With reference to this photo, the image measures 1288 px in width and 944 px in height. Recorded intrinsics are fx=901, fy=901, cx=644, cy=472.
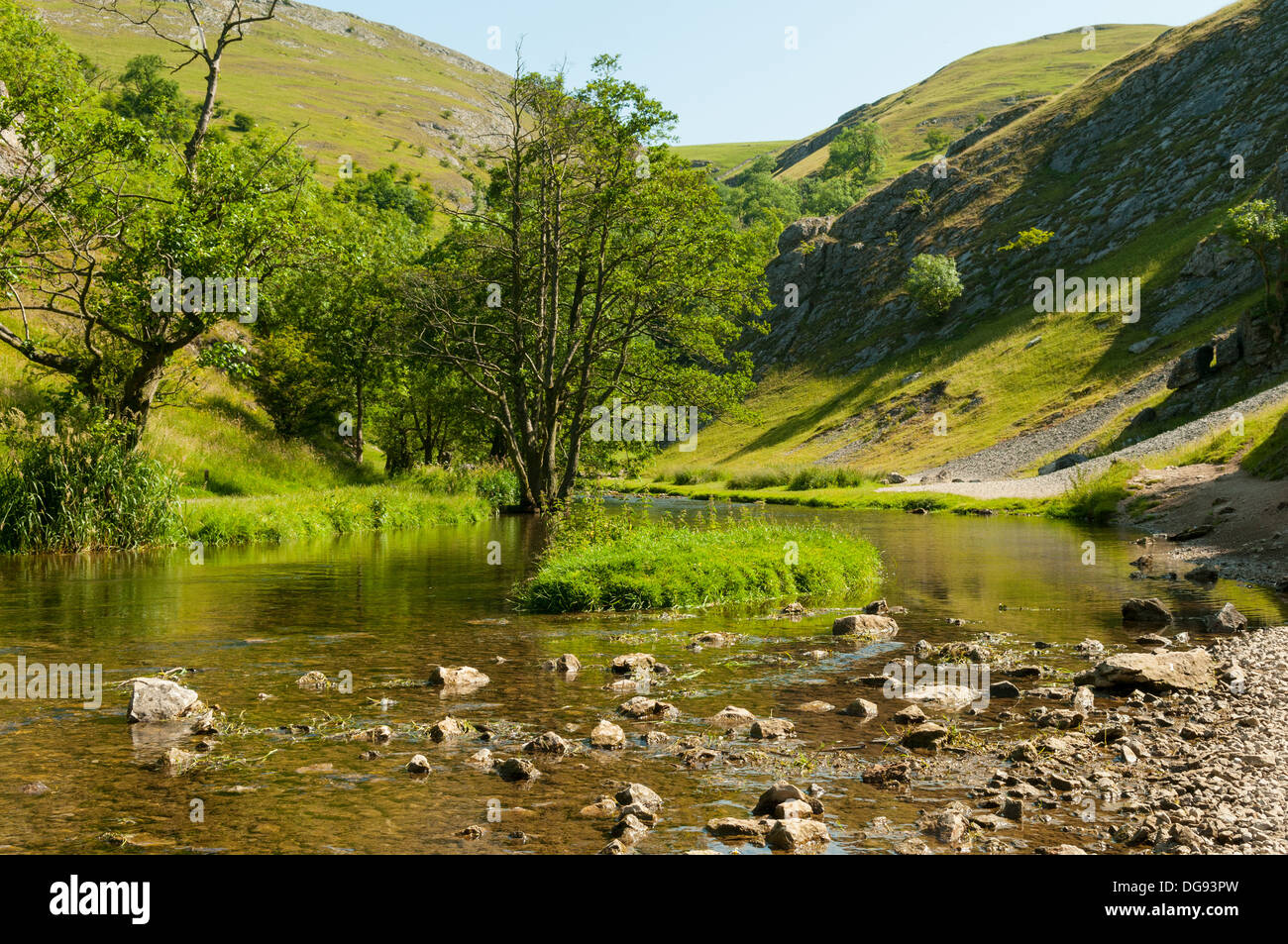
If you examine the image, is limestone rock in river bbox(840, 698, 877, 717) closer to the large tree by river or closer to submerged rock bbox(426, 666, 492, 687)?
submerged rock bbox(426, 666, 492, 687)

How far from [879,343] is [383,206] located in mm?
116508

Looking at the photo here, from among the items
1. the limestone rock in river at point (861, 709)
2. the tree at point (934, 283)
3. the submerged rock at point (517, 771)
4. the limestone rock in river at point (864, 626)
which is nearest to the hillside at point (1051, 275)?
the tree at point (934, 283)

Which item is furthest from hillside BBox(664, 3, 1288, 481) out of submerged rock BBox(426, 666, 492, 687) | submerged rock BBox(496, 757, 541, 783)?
submerged rock BBox(496, 757, 541, 783)

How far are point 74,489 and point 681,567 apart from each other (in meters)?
20.1

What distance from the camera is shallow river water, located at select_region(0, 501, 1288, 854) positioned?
327 inches

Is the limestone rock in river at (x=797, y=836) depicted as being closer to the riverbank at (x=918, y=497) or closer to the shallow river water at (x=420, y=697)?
the shallow river water at (x=420, y=697)

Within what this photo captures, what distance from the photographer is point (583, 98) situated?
44500 millimetres

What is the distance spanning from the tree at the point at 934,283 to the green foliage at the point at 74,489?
387 feet

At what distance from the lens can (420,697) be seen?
13.2m

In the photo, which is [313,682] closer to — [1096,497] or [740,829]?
[740,829]

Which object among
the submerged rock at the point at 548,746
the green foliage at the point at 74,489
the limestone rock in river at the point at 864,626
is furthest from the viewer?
the green foliage at the point at 74,489

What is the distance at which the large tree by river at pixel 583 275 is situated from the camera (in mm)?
44594

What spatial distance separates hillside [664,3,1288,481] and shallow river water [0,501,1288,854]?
57.4 metres
